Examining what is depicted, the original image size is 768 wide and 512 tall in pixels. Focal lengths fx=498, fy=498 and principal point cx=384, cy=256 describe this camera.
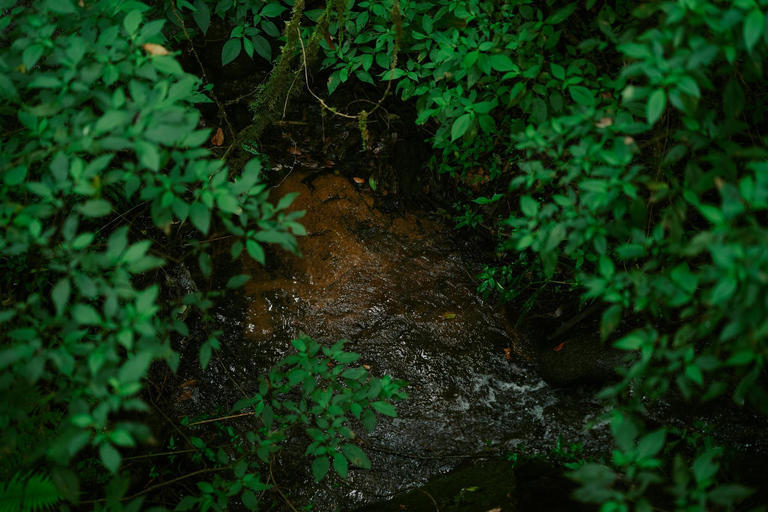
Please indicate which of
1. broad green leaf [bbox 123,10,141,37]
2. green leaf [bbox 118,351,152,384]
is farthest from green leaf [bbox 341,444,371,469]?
broad green leaf [bbox 123,10,141,37]

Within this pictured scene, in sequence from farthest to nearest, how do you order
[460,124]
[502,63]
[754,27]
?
1. [460,124]
2. [502,63]
3. [754,27]

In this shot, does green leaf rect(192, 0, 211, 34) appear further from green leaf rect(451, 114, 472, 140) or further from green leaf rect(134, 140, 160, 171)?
green leaf rect(134, 140, 160, 171)

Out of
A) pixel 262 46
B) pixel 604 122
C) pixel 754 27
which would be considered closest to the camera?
pixel 754 27

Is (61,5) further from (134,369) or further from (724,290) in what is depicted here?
(724,290)

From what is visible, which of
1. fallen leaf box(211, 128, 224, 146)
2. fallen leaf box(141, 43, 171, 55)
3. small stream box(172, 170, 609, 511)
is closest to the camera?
fallen leaf box(141, 43, 171, 55)

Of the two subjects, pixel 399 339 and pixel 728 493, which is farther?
pixel 399 339

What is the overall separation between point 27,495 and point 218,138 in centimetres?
233

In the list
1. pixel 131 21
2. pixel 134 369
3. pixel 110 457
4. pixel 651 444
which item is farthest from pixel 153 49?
pixel 651 444

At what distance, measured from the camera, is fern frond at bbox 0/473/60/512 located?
5.88 feet

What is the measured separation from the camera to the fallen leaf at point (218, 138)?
342 cm

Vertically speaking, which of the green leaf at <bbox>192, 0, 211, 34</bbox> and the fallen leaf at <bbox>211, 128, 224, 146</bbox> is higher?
the green leaf at <bbox>192, 0, 211, 34</bbox>

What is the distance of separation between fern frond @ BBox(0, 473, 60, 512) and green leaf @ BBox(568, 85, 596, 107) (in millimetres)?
2367

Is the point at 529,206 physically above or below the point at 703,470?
above

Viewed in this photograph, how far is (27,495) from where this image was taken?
5.96 feet
